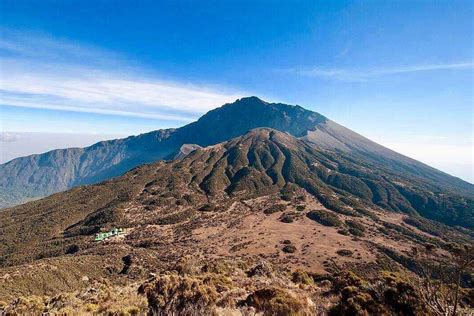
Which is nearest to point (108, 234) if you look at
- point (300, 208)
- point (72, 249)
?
point (72, 249)

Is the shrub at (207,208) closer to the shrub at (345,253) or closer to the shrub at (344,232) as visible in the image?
the shrub at (344,232)

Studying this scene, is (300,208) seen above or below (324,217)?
below

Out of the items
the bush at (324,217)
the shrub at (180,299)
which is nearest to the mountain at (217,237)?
the shrub at (180,299)

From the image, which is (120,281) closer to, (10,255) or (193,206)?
(10,255)

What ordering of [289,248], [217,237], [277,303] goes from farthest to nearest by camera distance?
[217,237] → [289,248] → [277,303]

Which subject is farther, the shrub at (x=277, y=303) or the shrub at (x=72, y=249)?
the shrub at (x=72, y=249)

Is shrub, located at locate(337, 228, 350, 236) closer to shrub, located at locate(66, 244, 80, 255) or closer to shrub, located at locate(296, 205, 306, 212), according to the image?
shrub, located at locate(296, 205, 306, 212)

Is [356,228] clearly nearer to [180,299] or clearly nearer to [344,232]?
[344,232]
